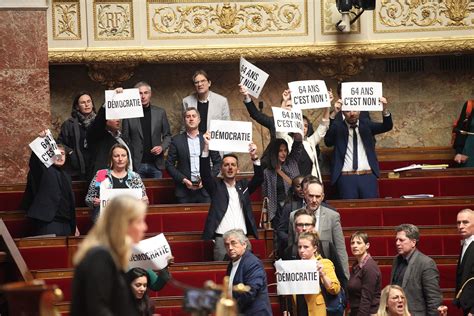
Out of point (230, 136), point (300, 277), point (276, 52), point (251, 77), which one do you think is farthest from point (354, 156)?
point (300, 277)

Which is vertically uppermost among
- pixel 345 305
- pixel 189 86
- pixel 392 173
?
pixel 189 86

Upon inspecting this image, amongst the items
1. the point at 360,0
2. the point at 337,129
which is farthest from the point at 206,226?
the point at 360,0

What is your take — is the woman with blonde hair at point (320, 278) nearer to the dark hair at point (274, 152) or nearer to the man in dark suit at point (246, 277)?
the man in dark suit at point (246, 277)

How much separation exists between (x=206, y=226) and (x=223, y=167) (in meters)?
0.50

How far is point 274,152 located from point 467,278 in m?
2.90

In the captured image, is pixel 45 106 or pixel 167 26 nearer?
pixel 45 106

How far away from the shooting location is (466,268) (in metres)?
10.0

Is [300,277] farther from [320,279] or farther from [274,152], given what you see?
[274,152]

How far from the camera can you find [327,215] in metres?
10.8

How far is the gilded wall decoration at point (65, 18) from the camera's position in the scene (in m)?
15.3

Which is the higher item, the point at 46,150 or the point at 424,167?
the point at 46,150

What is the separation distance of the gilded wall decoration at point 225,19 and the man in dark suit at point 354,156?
100 inches

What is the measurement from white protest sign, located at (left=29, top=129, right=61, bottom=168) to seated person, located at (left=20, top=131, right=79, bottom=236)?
0.05 metres

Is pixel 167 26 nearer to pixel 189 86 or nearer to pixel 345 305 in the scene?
pixel 189 86
